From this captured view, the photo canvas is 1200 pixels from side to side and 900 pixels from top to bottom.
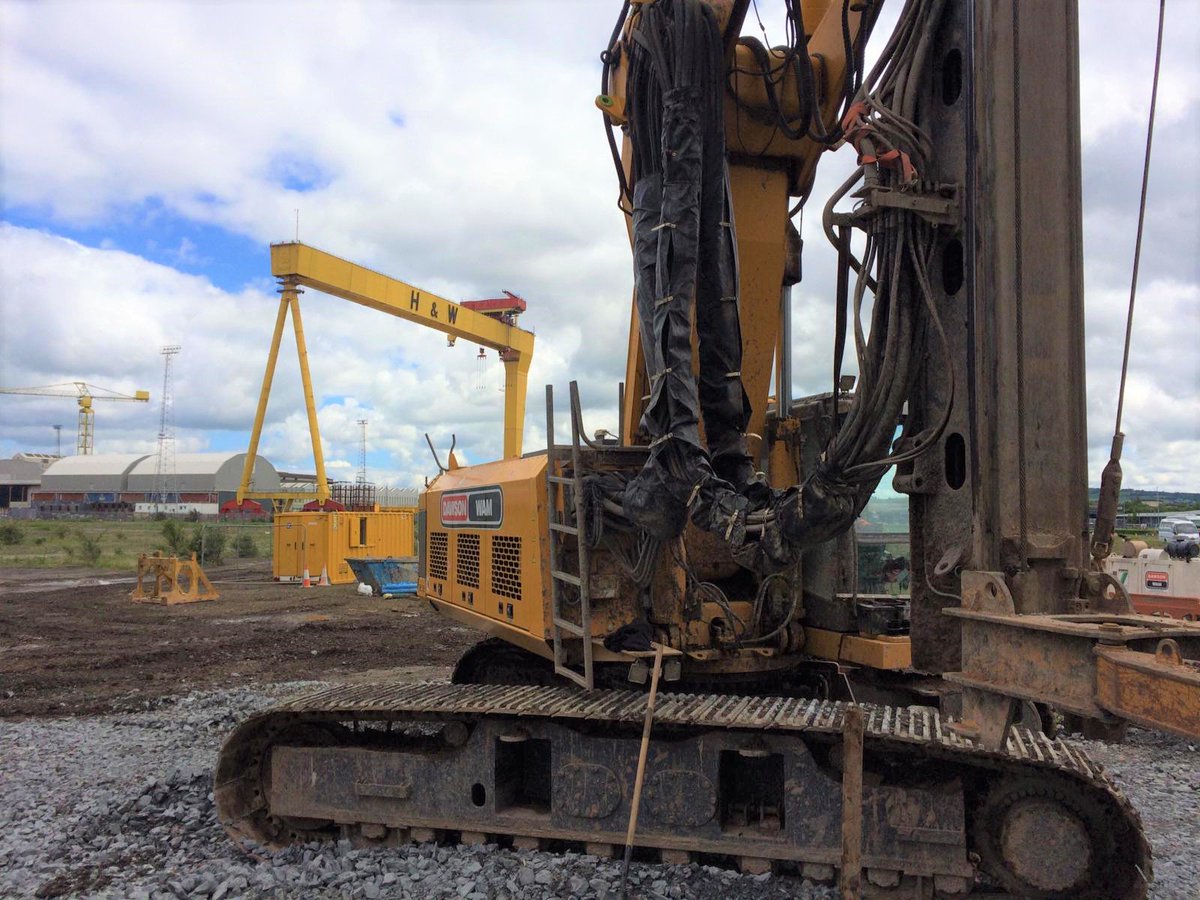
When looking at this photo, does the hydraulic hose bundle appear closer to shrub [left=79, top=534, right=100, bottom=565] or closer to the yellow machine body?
the yellow machine body

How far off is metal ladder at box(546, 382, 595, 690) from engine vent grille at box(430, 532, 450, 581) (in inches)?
86.0

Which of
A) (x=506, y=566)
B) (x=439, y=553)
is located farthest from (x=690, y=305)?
(x=439, y=553)

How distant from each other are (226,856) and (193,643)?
915 centimetres

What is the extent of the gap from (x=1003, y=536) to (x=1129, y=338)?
89 cm

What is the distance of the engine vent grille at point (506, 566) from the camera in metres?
5.05

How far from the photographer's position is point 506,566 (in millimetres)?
5250

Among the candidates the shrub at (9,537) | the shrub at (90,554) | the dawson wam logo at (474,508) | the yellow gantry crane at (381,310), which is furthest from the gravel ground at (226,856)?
the shrub at (9,537)

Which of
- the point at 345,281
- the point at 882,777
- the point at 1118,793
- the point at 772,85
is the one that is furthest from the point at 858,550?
the point at 345,281

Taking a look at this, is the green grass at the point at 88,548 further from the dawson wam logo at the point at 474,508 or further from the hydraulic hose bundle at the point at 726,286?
the hydraulic hose bundle at the point at 726,286

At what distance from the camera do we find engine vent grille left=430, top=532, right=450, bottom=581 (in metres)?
6.74

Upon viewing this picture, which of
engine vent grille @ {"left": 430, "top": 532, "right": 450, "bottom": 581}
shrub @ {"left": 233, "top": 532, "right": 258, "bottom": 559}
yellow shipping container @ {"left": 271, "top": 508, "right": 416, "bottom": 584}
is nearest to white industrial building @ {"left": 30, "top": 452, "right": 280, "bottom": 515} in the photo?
shrub @ {"left": 233, "top": 532, "right": 258, "bottom": 559}

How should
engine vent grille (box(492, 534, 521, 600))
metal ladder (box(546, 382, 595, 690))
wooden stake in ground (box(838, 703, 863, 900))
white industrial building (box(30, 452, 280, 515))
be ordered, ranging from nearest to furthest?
wooden stake in ground (box(838, 703, 863, 900)) → metal ladder (box(546, 382, 595, 690)) → engine vent grille (box(492, 534, 521, 600)) → white industrial building (box(30, 452, 280, 515))

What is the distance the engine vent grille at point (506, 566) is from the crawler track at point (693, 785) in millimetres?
580

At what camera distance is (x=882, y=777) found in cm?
404
